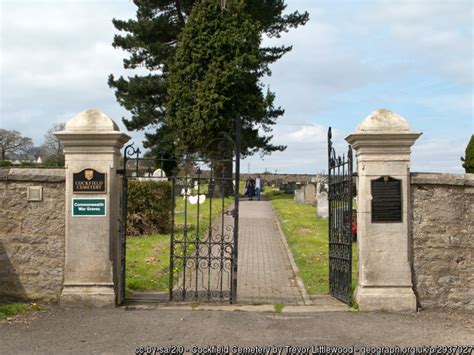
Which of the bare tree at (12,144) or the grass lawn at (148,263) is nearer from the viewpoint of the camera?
the grass lawn at (148,263)

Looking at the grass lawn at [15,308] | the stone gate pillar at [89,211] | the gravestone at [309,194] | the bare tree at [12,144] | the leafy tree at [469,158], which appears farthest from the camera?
the bare tree at [12,144]

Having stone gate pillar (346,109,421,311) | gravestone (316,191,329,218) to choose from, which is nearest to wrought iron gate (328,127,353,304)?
stone gate pillar (346,109,421,311)

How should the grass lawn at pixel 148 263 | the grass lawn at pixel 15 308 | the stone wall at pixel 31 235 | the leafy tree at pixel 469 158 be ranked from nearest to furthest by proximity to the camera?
the grass lawn at pixel 15 308 → the stone wall at pixel 31 235 → the grass lawn at pixel 148 263 → the leafy tree at pixel 469 158

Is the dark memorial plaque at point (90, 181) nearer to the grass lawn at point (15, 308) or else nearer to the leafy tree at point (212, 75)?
the grass lawn at point (15, 308)

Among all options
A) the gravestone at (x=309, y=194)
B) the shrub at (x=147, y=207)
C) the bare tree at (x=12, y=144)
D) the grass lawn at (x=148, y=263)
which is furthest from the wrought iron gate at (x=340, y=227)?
the bare tree at (x=12, y=144)

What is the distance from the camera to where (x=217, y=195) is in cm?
3456

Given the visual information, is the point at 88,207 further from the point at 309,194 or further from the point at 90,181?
the point at 309,194

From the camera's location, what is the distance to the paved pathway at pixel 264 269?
884cm

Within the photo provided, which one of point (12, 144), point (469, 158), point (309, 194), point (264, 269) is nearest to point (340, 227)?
point (264, 269)

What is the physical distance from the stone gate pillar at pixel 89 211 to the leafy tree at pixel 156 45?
85.4 ft

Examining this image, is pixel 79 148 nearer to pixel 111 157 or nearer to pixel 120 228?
pixel 111 157

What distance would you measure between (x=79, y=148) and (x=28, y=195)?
103 cm

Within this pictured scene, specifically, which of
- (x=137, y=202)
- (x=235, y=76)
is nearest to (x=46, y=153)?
(x=235, y=76)

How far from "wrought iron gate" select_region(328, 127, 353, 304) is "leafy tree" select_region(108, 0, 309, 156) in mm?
25634
